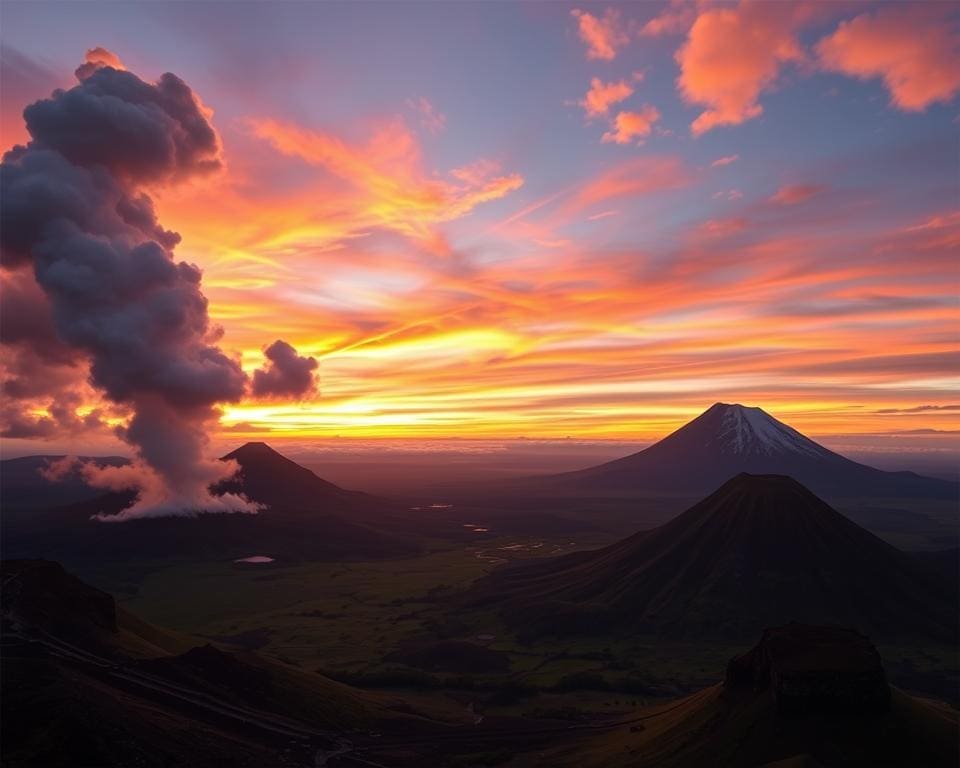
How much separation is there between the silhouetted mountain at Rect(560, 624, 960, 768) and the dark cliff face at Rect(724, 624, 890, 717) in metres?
0.11

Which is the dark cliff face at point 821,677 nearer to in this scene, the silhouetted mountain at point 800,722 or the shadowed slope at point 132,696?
the silhouetted mountain at point 800,722

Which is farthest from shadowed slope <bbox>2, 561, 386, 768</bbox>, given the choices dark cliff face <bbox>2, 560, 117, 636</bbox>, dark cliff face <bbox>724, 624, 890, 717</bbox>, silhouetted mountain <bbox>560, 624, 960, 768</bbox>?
dark cliff face <bbox>724, 624, 890, 717</bbox>

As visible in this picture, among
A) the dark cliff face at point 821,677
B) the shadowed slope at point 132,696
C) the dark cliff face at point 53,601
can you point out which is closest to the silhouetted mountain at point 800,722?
the dark cliff face at point 821,677

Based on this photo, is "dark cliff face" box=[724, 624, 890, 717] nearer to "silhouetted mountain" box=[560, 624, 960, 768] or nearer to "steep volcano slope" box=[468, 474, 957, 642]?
"silhouetted mountain" box=[560, 624, 960, 768]

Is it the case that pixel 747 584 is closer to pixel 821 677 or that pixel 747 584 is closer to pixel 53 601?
pixel 821 677

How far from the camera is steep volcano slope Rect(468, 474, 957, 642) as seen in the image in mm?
159000

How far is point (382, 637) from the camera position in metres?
154

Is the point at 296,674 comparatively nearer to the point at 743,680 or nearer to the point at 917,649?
the point at 743,680

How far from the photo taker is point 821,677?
7412cm

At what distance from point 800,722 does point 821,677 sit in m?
5.35

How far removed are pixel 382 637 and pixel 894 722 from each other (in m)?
108

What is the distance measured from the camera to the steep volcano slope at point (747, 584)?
159000 mm

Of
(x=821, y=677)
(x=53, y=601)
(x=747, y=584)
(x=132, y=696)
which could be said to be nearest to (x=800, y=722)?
(x=821, y=677)

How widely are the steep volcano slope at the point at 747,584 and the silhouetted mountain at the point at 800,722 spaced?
77.0 m
